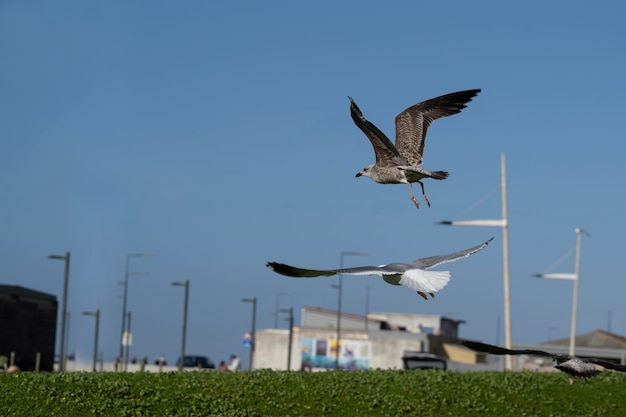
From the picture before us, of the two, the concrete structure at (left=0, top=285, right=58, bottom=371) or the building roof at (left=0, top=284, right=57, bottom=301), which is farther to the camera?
the building roof at (left=0, top=284, right=57, bottom=301)

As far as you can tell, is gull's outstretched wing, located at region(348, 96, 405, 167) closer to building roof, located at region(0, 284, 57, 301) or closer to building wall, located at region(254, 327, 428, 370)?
building roof, located at region(0, 284, 57, 301)

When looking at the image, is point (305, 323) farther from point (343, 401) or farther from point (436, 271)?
point (436, 271)

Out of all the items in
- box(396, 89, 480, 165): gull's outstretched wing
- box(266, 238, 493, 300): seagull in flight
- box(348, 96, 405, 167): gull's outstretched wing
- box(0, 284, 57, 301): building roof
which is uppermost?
box(396, 89, 480, 165): gull's outstretched wing

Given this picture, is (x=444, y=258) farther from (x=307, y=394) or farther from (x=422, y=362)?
(x=422, y=362)

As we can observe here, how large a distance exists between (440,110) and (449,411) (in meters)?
6.49

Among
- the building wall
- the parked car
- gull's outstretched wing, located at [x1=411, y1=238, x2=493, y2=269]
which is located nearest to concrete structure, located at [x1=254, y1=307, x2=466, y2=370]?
the building wall

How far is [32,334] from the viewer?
60.5 meters

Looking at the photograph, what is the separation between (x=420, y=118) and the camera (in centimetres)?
1814

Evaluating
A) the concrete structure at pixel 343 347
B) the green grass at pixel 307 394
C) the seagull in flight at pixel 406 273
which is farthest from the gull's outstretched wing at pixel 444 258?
Result: the concrete structure at pixel 343 347

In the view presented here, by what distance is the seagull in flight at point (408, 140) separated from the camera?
15586mm

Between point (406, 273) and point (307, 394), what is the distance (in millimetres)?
10456

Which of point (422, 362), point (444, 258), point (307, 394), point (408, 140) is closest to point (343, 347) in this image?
point (422, 362)

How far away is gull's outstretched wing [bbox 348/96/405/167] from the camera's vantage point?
15461 mm

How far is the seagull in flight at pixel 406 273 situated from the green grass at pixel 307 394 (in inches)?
340
